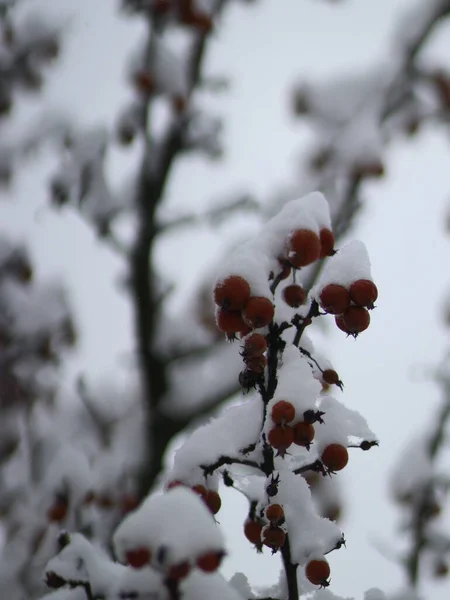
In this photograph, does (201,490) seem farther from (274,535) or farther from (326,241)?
(326,241)

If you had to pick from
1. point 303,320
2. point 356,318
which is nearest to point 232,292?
point 303,320

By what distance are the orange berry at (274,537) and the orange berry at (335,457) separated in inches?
7.2

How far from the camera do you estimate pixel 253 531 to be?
152cm

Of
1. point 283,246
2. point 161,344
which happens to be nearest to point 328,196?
point 161,344

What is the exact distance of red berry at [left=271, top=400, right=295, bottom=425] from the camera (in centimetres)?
126

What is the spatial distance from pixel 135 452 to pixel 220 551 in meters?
4.48

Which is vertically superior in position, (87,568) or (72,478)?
(72,478)

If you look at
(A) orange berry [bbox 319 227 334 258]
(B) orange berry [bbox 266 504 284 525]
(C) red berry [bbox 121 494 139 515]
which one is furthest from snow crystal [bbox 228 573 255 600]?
(C) red berry [bbox 121 494 139 515]

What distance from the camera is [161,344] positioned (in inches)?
223

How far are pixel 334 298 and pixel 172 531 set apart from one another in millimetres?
648

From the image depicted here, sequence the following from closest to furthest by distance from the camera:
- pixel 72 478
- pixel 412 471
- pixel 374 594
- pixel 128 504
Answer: pixel 374 594 → pixel 72 478 → pixel 128 504 → pixel 412 471

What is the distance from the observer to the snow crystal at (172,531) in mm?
937

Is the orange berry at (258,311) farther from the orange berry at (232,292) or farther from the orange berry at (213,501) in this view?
the orange berry at (213,501)

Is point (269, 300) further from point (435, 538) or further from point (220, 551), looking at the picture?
point (435, 538)
